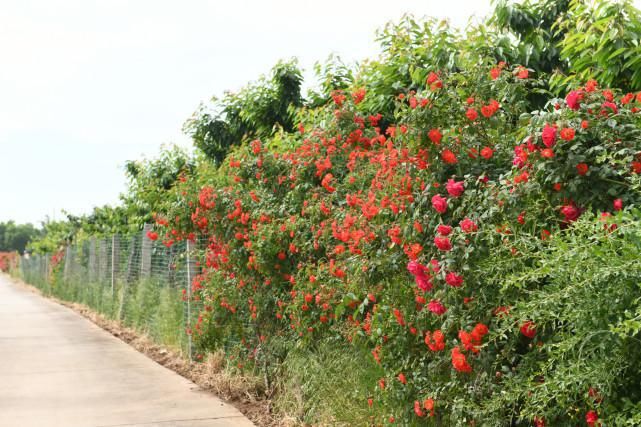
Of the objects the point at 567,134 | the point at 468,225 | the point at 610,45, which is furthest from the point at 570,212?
the point at 610,45

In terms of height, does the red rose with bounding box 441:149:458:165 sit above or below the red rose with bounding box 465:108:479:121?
below

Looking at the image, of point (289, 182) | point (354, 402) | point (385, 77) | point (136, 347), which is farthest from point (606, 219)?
point (136, 347)

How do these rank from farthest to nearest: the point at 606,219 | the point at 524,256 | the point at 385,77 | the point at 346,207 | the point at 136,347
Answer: the point at 136,347, the point at 385,77, the point at 346,207, the point at 524,256, the point at 606,219

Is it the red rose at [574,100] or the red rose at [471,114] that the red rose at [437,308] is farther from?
the red rose at [574,100]

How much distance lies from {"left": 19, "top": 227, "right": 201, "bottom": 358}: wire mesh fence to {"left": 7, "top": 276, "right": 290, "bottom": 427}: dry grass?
0.65ft

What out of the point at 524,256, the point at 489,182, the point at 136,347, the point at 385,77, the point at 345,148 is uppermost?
the point at 385,77

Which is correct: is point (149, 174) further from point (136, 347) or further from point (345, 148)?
point (345, 148)

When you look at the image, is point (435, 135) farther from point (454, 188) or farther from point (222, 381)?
point (222, 381)

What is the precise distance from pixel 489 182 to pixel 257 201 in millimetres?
3669

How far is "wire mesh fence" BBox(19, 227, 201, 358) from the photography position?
10055 mm

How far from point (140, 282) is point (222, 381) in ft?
19.6

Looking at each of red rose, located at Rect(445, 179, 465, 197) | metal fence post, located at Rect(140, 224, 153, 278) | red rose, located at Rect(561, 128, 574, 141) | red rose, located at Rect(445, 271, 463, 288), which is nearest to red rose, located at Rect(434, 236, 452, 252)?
red rose, located at Rect(445, 271, 463, 288)

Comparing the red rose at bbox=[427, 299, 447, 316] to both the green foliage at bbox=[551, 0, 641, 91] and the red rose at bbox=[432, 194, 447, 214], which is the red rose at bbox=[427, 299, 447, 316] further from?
the green foliage at bbox=[551, 0, 641, 91]

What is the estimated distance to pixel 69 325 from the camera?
50.5 feet
